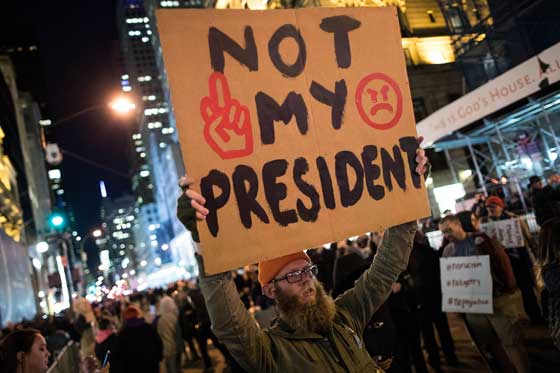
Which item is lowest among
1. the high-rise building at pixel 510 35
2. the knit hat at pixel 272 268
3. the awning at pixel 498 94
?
the knit hat at pixel 272 268

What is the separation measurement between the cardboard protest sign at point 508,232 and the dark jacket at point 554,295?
171 inches

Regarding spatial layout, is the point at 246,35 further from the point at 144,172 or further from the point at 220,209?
Result: the point at 144,172

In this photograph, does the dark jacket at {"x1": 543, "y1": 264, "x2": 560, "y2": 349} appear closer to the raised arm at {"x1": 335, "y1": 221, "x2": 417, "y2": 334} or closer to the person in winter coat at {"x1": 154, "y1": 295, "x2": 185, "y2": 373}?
the raised arm at {"x1": 335, "y1": 221, "x2": 417, "y2": 334}

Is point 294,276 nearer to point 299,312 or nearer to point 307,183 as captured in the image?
point 299,312

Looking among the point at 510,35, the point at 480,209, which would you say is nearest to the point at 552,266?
the point at 480,209

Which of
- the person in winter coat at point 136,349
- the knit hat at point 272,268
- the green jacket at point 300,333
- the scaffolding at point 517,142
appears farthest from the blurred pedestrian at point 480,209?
the knit hat at point 272,268

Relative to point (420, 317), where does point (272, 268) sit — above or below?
above

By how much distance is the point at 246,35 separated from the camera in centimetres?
270

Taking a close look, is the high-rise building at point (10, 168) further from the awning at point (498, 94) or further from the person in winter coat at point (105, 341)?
the awning at point (498, 94)

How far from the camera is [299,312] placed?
8.46 feet

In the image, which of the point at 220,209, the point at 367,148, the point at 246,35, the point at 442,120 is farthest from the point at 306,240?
the point at 442,120

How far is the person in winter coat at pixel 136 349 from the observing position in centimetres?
687

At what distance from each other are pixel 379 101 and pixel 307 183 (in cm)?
82

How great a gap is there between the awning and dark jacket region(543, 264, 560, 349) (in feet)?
30.7
